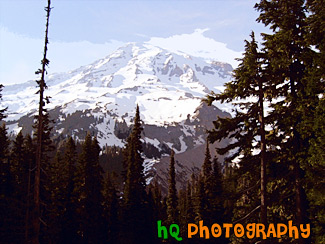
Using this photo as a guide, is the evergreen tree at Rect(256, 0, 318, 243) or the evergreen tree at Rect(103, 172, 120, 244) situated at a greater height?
the evergreen tree at Rect(256, 0, 318, 243)

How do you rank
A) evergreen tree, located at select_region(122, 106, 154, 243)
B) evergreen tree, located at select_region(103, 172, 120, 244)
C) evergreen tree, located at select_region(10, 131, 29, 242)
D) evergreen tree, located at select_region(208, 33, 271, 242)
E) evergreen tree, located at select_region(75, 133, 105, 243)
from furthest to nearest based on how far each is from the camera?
evergreen tree, located at select_region(103, 172, 120, 244), evergreen tree, located at select_region(122, 106, 154, 243), evergreen tree, located at select_region(75, 133, 105, 243), evergreen tree, located at select_region(10, 131, 29, 242), evergreen tree, located at select_region(208, 33, 271, 242)

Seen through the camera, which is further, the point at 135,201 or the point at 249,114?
the point at 135,201

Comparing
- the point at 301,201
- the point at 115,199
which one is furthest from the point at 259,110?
the point at 115,199

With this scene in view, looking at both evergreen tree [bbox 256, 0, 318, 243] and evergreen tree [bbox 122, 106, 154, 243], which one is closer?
evergreen tree [bbox 256, 0, 318, 243]

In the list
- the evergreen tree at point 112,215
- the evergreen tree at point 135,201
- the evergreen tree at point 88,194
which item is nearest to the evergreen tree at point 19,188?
the evergreen tree at point 88,194

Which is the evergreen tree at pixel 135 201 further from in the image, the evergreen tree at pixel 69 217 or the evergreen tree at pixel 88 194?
the evergreen tree at pixel 69 217

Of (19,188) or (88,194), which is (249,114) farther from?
(88,194)

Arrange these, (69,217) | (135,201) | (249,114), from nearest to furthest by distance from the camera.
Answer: (249,114)
(69,217)
(135,201)

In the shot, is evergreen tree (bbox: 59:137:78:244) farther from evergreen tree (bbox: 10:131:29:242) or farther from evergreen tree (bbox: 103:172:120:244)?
evergreen tree (bbox: 103:172:120:244)

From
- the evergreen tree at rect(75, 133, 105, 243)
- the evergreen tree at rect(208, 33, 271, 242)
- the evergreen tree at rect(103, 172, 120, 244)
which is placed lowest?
the evergreen tree at rect(103, 172, 120, 244)

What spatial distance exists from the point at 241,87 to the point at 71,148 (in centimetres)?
3355

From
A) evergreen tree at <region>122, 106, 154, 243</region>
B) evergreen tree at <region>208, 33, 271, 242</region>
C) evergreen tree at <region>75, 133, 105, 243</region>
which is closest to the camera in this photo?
evergreen tree at <region>208, 33, 271, 242</region>

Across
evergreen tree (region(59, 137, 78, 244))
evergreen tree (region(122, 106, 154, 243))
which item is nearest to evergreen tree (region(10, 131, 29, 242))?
evergreen tree (region(59, 137, 78, 244))

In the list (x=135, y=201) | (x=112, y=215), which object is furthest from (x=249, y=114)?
(x=112, y=215)
